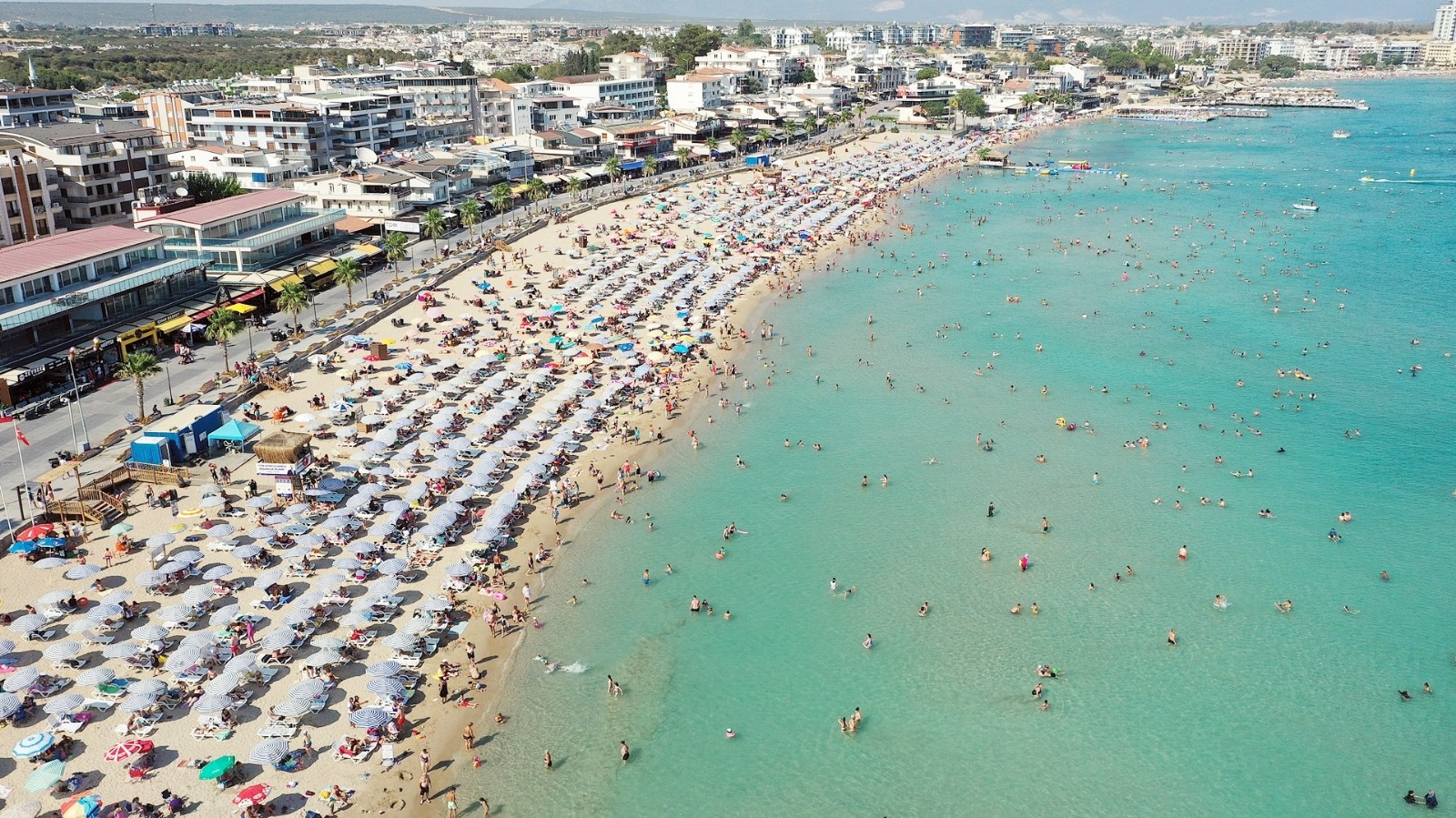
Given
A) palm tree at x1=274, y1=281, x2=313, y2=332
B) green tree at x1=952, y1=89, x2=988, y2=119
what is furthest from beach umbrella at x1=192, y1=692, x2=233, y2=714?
green tree at x1=952, y1=89, x2=988, y2=119

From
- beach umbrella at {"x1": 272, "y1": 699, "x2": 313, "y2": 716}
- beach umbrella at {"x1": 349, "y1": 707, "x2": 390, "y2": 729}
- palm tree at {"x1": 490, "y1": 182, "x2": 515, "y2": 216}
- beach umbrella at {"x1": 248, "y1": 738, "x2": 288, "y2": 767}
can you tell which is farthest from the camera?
palm tree at {"x1": 490, "y1": 182, "x2": 515, "y2": 216}

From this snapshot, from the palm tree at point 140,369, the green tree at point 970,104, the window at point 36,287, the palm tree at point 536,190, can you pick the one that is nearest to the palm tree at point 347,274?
the window at point 36,287

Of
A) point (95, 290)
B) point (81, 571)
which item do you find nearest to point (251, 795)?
point (81, 571)

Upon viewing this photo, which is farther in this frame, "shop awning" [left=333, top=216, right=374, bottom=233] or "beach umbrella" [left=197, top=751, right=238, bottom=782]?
"shop awning" [left=333, top=216, right=374, bottom=233]

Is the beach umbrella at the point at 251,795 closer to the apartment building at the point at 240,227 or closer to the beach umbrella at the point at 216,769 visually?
the beach umbrella at the point at 216,769

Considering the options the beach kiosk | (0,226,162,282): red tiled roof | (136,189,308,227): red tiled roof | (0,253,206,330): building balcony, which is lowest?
the beach kiosk

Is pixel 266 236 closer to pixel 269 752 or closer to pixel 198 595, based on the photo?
pixel 198 595

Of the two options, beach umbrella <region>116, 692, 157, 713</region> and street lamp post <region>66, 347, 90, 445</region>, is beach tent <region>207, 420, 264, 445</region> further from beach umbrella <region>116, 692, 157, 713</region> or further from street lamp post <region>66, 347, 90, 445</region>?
beach umbrella <region>116, 692, 157, 713</region>
